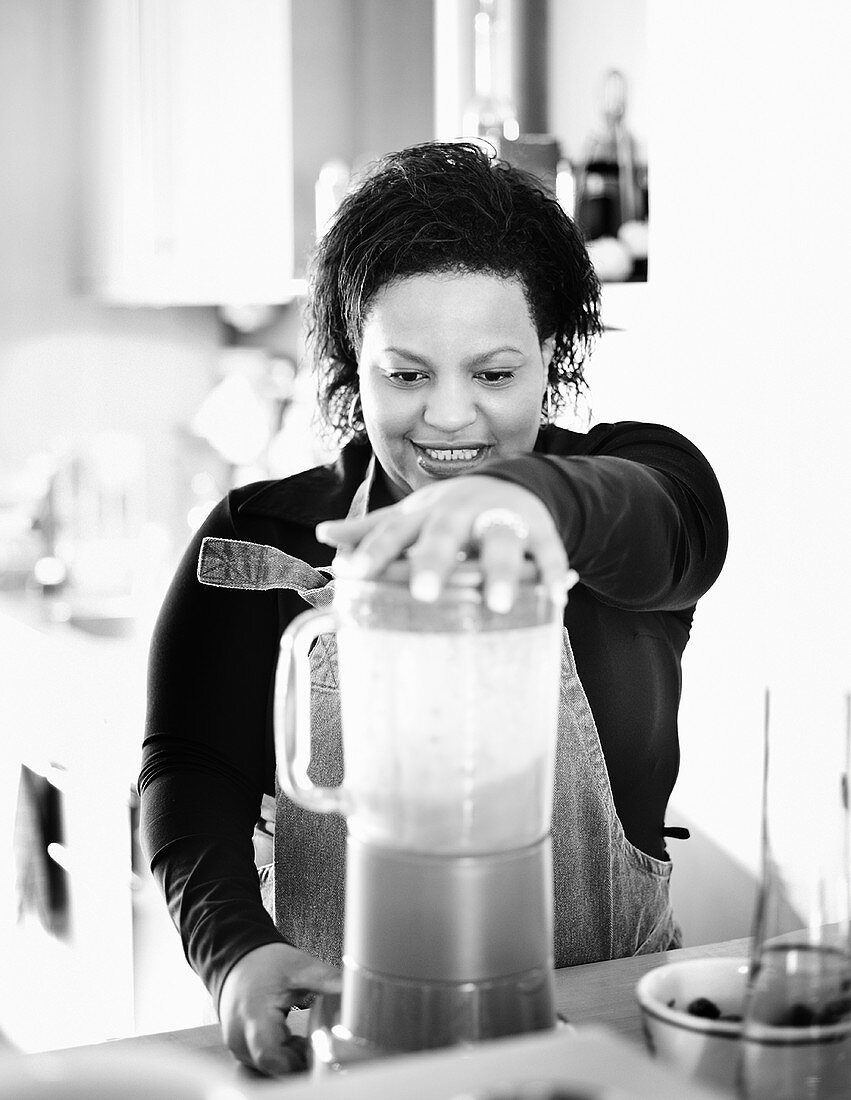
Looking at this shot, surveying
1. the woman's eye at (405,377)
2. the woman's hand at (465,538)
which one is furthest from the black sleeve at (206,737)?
the woman's hand at (465,538)

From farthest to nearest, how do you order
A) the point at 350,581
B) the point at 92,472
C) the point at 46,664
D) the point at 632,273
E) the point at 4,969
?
the point at 92,472 → the point at 4,969 → the point at 46,664 → the point at 632,273 → the point at 350,581

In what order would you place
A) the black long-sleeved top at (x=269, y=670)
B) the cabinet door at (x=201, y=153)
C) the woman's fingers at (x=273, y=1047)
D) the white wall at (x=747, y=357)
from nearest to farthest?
the woman's fingers at (x=273, y=1047), the black long-sleeved top at (x=269, y=670), the white wall at (x=747, y=357), the cabinet door at (x=201, y=153)

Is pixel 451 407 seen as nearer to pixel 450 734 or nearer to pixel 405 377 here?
pixel 405 377

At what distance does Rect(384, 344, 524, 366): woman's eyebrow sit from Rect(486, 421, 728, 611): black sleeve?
125 millimetres

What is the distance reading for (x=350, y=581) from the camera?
662mm

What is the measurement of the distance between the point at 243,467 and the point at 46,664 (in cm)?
95

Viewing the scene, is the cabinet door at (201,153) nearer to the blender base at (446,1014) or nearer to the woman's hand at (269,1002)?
the woman's hand at (269,1002)

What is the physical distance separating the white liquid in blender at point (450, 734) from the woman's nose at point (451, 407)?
0.49m

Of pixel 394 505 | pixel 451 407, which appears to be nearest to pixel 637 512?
pixel 394 505

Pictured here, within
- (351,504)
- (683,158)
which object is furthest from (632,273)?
(351,504)

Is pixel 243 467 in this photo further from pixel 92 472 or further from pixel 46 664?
pixel 46 664

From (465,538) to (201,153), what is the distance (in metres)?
2.38

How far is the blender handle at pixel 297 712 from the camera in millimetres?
689

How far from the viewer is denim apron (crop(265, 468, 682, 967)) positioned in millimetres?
1164
